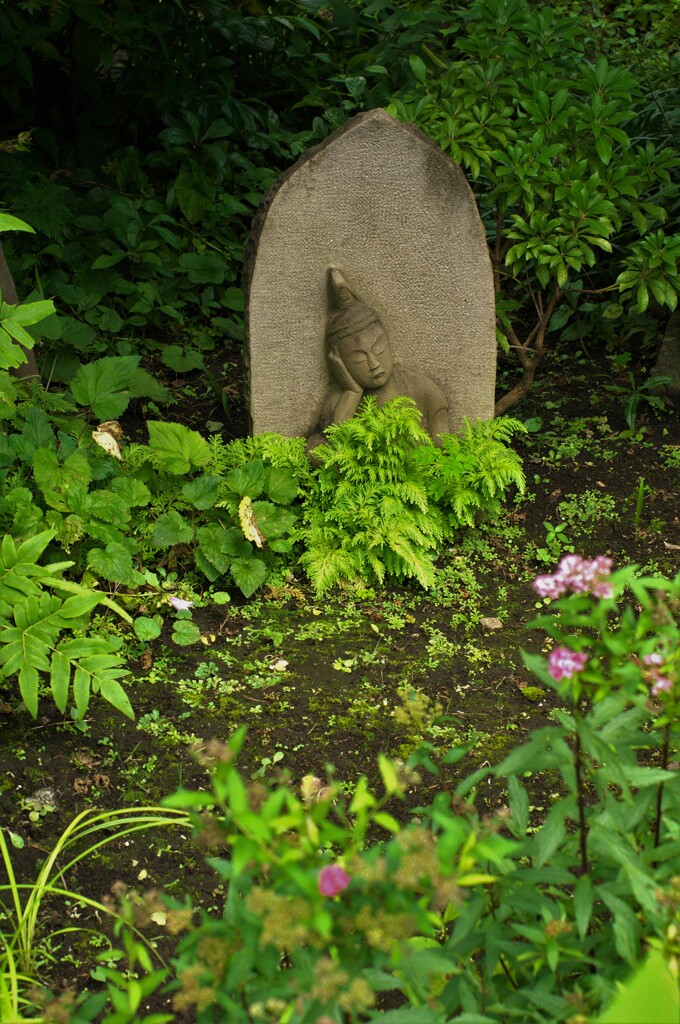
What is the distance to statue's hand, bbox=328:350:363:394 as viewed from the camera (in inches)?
161

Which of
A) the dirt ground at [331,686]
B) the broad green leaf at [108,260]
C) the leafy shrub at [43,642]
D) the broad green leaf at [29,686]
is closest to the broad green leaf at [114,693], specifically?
the leafy shrub at [43,642]

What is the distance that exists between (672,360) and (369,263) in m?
1.65

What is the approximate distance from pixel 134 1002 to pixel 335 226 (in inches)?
122

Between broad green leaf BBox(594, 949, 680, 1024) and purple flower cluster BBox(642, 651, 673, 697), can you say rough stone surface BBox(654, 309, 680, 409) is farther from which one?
broad green leaf BBox(594, 949, 680, 1024)

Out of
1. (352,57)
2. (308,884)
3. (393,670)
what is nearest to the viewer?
(308,884)

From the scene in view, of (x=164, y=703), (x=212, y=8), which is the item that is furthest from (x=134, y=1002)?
(x=212, y=8)

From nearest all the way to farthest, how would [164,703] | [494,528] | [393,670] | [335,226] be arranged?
[164,703], [393,670], [335,226], [494,528]

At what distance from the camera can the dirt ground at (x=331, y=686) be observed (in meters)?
2.83

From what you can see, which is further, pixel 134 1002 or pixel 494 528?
pixel 494 528

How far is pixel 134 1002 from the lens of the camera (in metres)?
1.36

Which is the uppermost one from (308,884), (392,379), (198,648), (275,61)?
(308,884)

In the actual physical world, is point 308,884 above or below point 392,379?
above

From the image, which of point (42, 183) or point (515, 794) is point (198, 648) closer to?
point (515, 794)

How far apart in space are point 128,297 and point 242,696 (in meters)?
2.72
